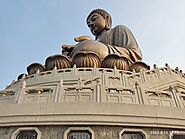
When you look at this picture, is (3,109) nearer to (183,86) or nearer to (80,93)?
(80,93)

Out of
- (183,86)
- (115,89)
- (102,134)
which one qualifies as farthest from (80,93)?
(183,86)

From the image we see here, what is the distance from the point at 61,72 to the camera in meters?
12.4

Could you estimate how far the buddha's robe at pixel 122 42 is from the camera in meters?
16.4

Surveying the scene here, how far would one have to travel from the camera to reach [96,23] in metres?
20.9

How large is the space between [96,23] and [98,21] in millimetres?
259

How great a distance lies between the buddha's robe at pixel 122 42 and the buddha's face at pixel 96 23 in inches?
29.3

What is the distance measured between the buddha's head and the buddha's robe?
2.73 ft

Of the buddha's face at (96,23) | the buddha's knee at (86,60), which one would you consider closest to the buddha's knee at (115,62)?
the buddha's knee at (86,60)

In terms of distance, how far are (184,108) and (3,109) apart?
13.9ft

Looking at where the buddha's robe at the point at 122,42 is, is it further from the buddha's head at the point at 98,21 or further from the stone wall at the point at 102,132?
the stone wall at the point at 102,132

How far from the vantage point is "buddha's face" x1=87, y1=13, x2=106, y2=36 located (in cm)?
2089

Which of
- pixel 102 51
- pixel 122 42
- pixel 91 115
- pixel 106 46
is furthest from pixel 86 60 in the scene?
pixel 91 115

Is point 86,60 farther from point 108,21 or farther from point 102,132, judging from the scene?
point 108,21

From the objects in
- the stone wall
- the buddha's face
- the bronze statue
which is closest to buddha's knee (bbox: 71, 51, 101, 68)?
the bronze statue
